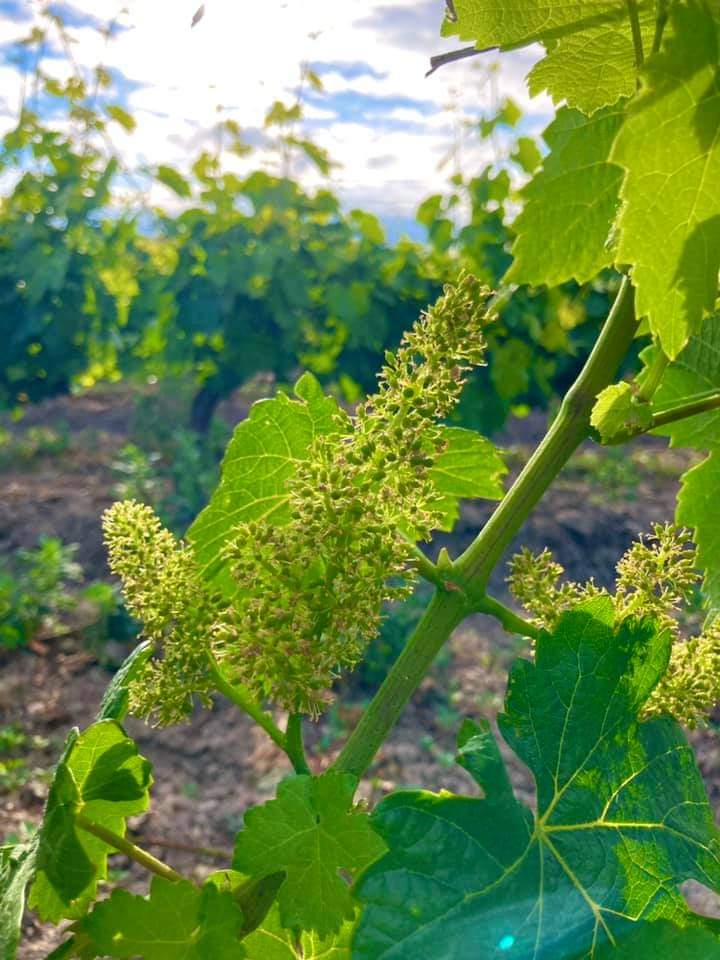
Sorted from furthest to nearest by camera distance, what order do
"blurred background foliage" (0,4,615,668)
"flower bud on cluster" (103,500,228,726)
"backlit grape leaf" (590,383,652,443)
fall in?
"blurred background foliage" (0,4,615,668), "flower bud on cluster" (103,500,228,726), "backlit grape leaf" (590,383,652,443)

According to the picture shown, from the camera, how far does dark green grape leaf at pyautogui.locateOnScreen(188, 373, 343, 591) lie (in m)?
1.21

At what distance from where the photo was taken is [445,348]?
953 mm

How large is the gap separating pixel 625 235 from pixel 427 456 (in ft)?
0.91

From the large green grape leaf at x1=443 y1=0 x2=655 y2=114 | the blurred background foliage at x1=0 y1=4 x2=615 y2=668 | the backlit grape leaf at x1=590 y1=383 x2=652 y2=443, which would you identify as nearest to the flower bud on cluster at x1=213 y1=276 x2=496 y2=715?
the backlit grape leaf at x1=590 y1=383 x2=652 y2=443

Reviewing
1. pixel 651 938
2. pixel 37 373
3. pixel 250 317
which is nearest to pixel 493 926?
pixel 651 938

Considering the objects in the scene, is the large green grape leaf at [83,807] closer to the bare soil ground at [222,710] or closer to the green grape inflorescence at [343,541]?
the green grape inflorescence at [343,541]

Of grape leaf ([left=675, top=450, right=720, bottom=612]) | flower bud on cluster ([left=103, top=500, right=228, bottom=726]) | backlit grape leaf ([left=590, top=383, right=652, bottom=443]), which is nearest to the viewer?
backlit grape leaf ([left=590, top=383, right=652, bottom=443])

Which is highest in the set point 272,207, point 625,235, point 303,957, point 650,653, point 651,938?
point 272,207

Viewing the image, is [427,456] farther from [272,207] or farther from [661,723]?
[272,207]

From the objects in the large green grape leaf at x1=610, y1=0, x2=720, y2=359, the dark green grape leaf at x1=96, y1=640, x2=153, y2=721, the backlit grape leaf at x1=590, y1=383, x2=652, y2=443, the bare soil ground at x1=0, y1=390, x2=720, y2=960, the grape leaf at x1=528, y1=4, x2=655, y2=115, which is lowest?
the bare soil ground at x1=0, y1=390, x2=720, y2=960

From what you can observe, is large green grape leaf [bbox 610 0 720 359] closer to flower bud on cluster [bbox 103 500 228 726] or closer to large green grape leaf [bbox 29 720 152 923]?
flower bud on cluster [bbox 103 500 228 726]

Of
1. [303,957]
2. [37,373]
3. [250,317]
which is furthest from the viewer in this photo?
[37,373]

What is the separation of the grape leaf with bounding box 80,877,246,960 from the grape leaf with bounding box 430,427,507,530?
0.52 metres

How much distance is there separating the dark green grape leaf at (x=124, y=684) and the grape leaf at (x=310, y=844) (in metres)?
0.23
